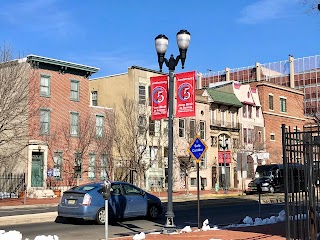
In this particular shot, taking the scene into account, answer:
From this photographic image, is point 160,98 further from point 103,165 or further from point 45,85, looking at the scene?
point 103,165

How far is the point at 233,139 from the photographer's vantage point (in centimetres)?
5591

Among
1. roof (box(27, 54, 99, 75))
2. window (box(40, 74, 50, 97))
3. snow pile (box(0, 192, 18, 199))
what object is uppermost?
roof (box(27, 54, 99, 75))

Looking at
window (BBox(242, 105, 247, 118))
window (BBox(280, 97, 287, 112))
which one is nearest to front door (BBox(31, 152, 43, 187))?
window (BBox(242, 105, 247, 118))

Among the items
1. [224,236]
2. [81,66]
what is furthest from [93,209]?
[81,66]

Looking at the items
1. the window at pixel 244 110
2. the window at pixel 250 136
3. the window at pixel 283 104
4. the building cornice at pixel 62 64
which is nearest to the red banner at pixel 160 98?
the building cornice at pixel 62 64

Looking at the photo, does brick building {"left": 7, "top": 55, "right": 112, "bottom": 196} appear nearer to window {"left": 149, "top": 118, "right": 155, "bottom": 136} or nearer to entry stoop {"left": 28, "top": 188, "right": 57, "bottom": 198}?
entry stoop {"left": 28, "top": 188, "right": 57, "bottom": 198}

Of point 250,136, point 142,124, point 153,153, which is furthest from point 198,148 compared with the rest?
point 250,136

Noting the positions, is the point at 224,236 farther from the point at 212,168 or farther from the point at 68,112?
the point at 212,168

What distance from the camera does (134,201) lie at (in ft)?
59.1

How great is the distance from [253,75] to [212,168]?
126ft

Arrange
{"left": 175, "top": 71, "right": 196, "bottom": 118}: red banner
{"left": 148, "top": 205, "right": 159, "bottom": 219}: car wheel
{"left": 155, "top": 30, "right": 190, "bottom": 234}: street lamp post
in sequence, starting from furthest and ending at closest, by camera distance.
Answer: {"left": 148, "top": 205, "right": 159, "bottom": 219}: car wheel
{"left": 175, "top": 71, "right": 196, "bottom": 118}: red banner
{"left": 155, "top": 30, "right": 190, "bottom": 234}: street lamp post

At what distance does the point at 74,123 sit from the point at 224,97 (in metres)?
20.4

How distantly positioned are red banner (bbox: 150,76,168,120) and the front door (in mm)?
24713

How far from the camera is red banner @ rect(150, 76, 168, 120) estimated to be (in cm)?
1518
